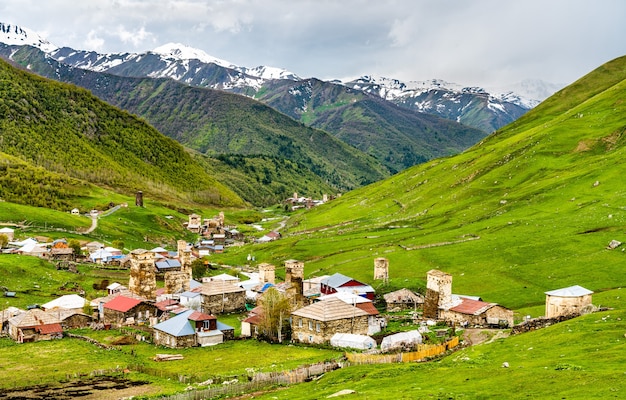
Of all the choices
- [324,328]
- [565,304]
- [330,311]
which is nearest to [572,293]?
[565,304]

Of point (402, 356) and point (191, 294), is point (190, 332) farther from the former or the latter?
point (402, 356)

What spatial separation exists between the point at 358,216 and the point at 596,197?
85820mm

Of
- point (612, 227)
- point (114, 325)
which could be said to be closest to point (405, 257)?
point (612, 227)

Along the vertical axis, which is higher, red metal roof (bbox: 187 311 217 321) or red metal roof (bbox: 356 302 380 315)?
red metal roof (bbox: 356 302 380 315)

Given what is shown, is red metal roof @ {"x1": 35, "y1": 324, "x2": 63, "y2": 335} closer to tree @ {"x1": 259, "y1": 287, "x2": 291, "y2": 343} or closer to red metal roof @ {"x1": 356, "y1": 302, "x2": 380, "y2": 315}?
tree @ {"x1": 259, "y1": 287, "x2": 291, "y2": 343}

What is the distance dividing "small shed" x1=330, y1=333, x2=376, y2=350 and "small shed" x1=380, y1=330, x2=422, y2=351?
1457 millimetres

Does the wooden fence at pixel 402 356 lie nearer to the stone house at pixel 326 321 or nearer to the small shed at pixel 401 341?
the small shed at pixel 401 341

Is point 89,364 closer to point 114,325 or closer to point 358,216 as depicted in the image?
point 114,325

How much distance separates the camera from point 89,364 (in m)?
61.8

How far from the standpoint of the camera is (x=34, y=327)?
74750mm

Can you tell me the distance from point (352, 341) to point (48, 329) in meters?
40.1

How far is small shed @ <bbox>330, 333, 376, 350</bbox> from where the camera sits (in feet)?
211

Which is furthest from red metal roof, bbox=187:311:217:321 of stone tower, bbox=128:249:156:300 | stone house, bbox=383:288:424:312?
stone tower, bbox=128:249:156:300

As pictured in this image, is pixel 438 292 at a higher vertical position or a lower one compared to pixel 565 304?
higher
